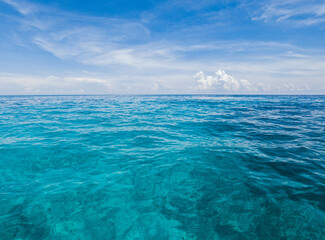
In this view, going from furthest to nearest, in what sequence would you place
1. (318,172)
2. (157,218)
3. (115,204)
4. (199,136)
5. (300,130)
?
(300,130)
(199,136)
(318,172)
(115,204)
(157,218)

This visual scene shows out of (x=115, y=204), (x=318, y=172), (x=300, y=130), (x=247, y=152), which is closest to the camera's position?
(x=115, y=204)

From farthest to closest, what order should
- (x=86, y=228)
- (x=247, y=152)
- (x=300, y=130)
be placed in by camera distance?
(x=300, y=130), (x=247, y=152), (x=86, y=228)

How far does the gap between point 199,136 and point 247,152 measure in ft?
11.7

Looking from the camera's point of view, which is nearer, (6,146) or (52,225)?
(52,225)

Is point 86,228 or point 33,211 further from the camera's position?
point 33,211

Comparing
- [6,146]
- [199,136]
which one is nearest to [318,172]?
[199,136]

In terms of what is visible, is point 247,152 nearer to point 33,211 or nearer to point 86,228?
point 86,228

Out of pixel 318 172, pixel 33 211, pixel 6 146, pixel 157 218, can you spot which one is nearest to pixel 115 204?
pixel 157 218

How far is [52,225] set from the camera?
3.92m

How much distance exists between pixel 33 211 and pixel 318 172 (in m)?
9.79

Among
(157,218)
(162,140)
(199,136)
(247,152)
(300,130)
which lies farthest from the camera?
(300,130)

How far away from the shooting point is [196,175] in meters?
6.29

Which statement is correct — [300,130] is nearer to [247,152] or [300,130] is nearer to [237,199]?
[247,152]

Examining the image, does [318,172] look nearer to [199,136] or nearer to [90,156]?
[199,136]
